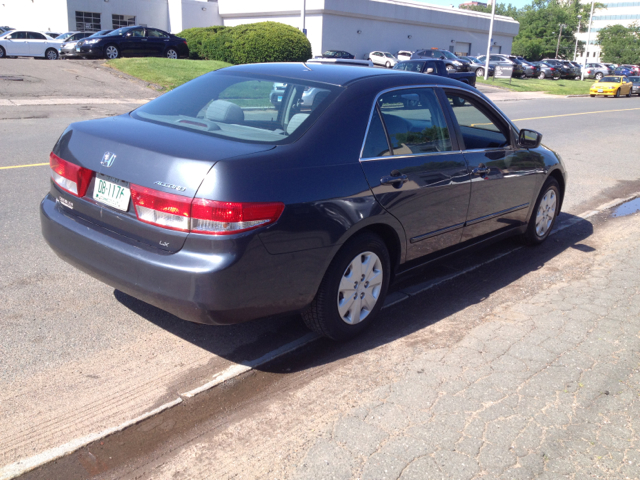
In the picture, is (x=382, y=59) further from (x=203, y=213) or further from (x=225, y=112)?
(x=203, y=213)

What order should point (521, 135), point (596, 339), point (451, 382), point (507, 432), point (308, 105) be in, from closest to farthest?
point (507, 432) < point (451, 382) < point (308, 105) < point (596, 339) < point (521, 135)

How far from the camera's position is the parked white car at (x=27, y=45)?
29805 millimetres

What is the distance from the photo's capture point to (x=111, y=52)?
26.8m

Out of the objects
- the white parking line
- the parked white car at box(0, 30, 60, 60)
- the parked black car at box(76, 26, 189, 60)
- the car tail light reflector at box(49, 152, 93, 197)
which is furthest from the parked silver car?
the car tail light reflector at box(49, 152, 93, 197)

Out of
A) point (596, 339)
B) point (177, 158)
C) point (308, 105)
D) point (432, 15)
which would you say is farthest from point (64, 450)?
point (432, 15)

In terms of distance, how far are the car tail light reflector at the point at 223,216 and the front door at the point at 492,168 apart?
2246 millimetres

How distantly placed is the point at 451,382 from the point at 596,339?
134cm

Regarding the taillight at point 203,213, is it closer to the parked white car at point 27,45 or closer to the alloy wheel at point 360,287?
the alloy wheel at point 360,287

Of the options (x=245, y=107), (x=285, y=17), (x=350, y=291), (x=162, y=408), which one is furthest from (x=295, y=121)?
(x=285, y=17)

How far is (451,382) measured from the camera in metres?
3.55

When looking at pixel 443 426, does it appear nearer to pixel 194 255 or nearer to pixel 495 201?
pixel 194 255

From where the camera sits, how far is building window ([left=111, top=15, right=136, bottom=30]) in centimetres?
4489

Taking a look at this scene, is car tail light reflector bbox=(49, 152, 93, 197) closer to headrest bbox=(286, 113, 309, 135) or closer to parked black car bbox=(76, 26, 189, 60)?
headrest bbox=(286, 113, 309, 135)

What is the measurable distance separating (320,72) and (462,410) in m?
2.48
